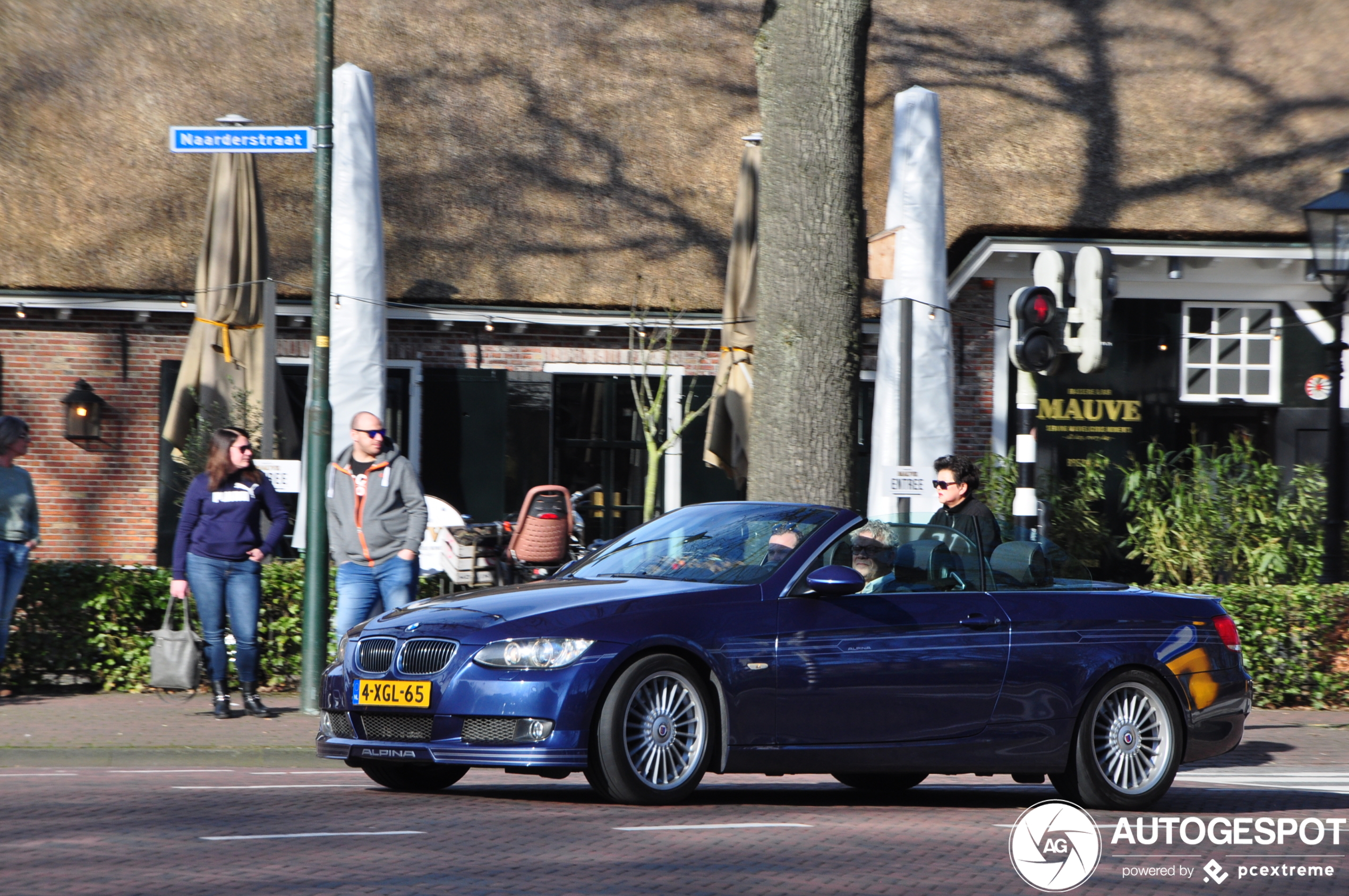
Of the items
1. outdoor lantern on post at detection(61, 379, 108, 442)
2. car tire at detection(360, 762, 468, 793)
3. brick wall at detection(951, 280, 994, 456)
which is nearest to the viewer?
car tire at detection(360, 762, 468, 793)

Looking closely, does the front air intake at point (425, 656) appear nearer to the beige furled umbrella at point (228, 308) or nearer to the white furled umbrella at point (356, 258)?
the white furled umbrella at point (356, 258)

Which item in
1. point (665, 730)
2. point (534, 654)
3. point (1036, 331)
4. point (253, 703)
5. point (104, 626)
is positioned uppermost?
point (1036, 331)

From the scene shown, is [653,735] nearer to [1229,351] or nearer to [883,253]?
[883,253]

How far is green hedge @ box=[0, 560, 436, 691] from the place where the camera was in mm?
11992

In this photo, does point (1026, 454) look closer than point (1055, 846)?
No

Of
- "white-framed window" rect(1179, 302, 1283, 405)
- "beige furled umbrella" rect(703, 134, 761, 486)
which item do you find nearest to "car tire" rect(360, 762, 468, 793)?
"beige furled umbrella" rect(703, 134, 761, 486)

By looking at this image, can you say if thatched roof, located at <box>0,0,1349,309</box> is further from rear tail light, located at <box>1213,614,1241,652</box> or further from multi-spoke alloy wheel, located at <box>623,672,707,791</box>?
multi-spoke alloy wheel, located at <box>623,672,707,791</box>

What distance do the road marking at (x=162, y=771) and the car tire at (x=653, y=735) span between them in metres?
3.14

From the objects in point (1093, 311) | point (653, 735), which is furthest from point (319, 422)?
point (1093, 311)

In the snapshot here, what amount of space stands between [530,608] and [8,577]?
598 centimetres

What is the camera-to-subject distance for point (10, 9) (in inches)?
790

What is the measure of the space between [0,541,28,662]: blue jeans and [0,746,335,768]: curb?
229cm

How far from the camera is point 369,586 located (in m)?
11.0

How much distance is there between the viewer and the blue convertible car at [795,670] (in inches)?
277
